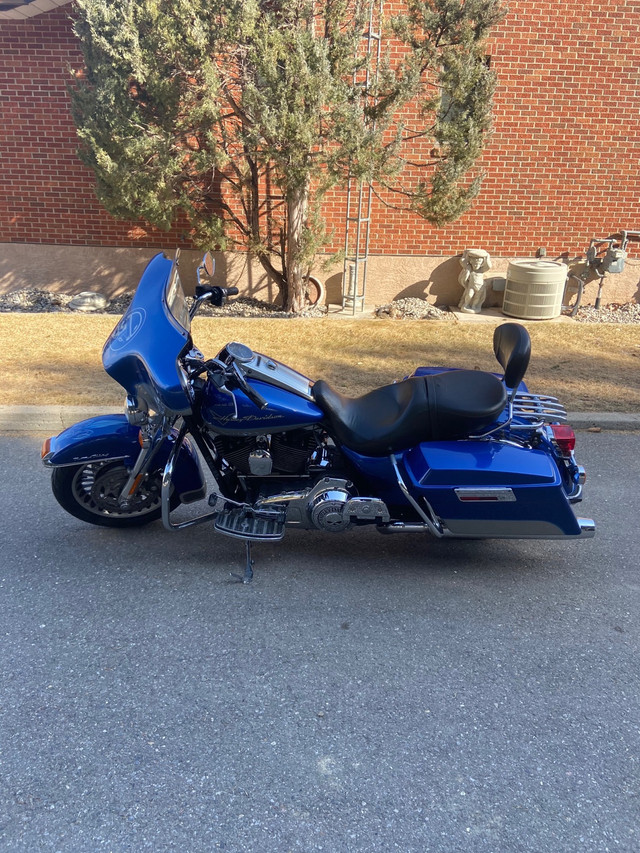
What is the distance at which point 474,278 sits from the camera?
29.9ft

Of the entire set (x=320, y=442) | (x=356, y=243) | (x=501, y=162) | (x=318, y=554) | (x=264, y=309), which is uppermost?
(x=501, y=162)

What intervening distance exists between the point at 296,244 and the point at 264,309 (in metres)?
1.18

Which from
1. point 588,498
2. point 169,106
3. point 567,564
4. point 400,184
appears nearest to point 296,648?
point 567,564

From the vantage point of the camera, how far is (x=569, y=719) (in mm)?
2580

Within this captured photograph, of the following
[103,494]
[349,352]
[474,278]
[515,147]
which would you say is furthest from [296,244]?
[103,494]

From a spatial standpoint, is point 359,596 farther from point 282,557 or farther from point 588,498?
point 588,498

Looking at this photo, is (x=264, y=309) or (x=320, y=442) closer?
(x=320, y=442)

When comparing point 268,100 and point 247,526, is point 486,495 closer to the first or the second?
point 247,526

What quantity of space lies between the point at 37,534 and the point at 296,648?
1732 mm

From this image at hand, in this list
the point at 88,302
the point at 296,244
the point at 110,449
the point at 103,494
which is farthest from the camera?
the point at 88,302

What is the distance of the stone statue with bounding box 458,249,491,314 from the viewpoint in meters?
9.10

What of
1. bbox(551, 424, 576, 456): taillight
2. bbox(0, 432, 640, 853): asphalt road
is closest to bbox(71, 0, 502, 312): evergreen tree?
bbox(551, 424, 576, 456): taillight

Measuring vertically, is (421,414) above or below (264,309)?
above

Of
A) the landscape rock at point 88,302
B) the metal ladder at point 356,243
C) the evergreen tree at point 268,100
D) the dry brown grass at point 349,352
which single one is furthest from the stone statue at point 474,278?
the landscape rock at point 88,302
